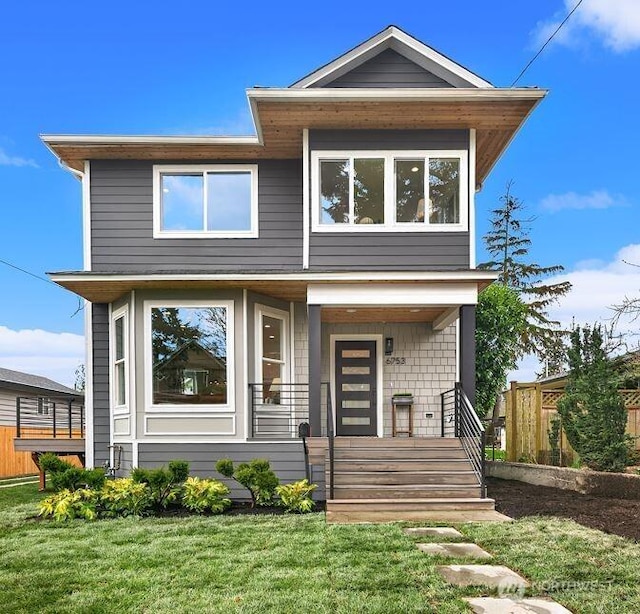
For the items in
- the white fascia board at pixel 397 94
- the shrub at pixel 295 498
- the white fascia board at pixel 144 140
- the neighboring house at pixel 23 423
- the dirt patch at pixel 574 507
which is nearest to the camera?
the dirt patch at pixel 574 507

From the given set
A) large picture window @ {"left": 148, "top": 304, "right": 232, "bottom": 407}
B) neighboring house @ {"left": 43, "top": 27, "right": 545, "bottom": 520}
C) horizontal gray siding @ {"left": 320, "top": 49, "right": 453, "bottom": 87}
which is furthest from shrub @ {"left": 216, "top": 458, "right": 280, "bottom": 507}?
horizontal gray siding @ {"left": 320, "top": 49, "right": 453, "bottom": 87}

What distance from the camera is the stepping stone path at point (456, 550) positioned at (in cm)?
501

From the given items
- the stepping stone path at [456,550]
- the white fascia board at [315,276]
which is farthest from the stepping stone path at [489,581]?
the white fascia board at [315,276]

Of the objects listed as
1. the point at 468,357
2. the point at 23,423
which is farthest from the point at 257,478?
the point at 23,423

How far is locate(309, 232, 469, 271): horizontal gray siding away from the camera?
9.27m

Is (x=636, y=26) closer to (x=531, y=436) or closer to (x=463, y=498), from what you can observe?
(x=531, y=436)

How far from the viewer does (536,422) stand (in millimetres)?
10883

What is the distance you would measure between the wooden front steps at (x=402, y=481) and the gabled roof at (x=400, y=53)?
5.50 meters

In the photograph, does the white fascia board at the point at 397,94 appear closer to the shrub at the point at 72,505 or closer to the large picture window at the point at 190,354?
the large picture window at the point at 190,354

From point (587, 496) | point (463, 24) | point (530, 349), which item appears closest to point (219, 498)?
point (587, 496)

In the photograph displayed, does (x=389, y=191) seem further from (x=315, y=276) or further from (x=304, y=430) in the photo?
(x=304, y=430)

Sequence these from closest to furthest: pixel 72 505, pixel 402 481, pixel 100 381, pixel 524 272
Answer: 1. pixel 72 505
2. pixel 402 481
3. pixel 100 381
4. pixel 524 272

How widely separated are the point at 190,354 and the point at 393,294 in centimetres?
334

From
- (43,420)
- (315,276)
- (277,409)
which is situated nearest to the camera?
(315,276)
